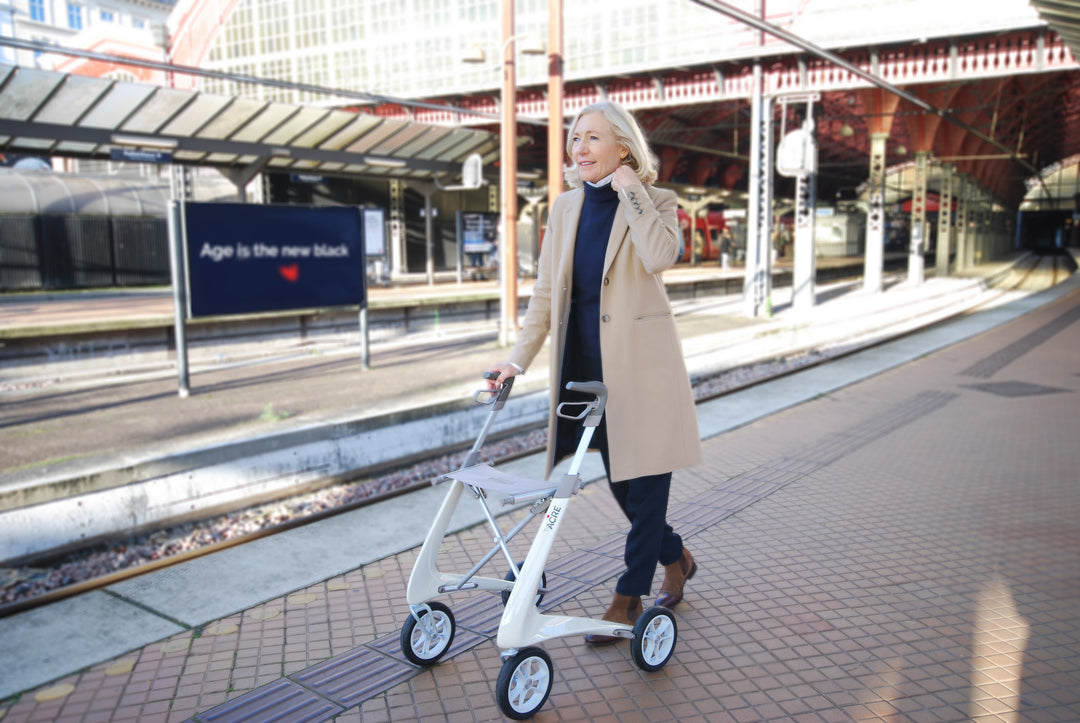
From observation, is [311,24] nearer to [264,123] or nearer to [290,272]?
[264,123]

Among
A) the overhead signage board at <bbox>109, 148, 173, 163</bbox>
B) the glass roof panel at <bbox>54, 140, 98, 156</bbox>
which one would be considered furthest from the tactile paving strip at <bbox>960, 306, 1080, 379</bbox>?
the glass roof panel at <bbox>54, 140, 98, 156</bbox>

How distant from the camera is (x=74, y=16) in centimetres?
6994

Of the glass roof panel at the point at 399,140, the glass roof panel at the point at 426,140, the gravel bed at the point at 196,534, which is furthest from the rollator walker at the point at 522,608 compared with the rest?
the glass roof panel at the point at 426,140

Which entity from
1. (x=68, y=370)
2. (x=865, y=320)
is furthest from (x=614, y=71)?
(x=68, y=370)

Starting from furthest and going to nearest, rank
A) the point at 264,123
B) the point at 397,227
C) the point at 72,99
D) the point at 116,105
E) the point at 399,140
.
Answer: the point at 397,227 → the point at 399,140 → the point at 264,123 → the point at 116,105 → the point at 72,99

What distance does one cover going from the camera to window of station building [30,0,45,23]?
67.3 m

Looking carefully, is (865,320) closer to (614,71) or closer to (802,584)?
(614,71)

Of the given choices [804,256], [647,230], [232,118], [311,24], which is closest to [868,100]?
[804,256]

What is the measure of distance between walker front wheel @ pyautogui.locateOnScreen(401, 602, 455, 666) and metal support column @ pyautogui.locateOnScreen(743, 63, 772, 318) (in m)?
16.1

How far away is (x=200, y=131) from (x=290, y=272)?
855 cm

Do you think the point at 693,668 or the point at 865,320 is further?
the point at 865,320

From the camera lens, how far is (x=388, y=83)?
128 ft

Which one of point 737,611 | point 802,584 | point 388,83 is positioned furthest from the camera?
point 388,83

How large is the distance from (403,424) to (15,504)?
324 cm
